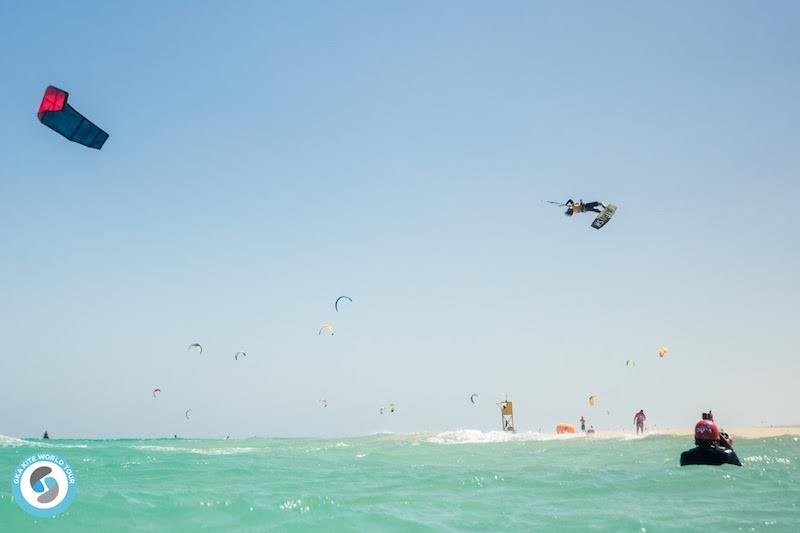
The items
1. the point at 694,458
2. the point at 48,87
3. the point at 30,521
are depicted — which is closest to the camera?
the point at 30,521

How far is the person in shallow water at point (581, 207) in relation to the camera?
46.8ft

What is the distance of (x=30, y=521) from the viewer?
8930 millimetres

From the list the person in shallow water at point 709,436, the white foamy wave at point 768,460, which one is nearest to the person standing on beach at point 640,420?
the white foamy wave at point 768,460

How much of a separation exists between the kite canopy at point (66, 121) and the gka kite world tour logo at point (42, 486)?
5.69 meters

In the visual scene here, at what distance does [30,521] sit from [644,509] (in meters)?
10.1

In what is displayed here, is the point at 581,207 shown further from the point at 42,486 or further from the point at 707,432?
the point at 42,486

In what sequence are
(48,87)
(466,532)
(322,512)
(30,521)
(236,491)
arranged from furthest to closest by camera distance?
(236,491) → (48,87) → (322,512) → (30,521) → (466,532)

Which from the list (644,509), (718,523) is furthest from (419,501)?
(718,523)

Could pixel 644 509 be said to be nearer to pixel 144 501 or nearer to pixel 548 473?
pixel 548 473

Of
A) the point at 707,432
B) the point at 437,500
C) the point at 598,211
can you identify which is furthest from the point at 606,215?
the point at 437,500

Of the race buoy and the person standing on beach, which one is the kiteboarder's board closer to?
the race buoy

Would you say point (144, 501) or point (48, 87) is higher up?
point (48, 87)

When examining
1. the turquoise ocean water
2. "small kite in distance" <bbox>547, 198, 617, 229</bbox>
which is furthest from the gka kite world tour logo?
"small kite in distance" <bbox>547, 198, 617, 229</bbox>

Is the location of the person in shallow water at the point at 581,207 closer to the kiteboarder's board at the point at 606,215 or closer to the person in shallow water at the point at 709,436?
the kiteboarder's board at the point at 606,215
